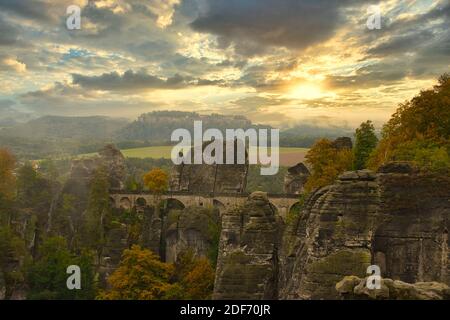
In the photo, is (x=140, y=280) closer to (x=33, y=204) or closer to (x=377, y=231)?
(x=377, y=231)

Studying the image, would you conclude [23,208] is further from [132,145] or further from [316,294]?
[132,145]

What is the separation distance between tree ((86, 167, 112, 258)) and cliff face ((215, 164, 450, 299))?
3693cm

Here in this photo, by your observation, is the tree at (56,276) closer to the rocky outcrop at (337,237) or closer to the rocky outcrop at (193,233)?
the rocky outcrop at (193,233)

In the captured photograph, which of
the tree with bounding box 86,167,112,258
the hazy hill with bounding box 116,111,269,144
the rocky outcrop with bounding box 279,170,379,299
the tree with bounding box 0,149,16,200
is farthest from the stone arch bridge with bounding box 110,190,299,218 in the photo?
the hazy hill with bounding box 116,111,269,144

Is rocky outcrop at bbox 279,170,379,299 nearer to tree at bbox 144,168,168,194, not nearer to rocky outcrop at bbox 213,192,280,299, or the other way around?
rocky outcrop at bbox 213,192,280,299

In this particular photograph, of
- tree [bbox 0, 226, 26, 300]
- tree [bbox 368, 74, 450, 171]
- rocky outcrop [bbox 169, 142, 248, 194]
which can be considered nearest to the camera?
tree [bbox 368, 74, 450, 171]

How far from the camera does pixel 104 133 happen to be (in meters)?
186

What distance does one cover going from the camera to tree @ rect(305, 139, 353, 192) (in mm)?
37094

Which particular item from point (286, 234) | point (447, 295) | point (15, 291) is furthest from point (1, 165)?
point (447, 295)

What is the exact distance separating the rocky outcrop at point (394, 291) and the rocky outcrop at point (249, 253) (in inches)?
296

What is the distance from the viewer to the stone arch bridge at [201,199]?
→ 58000mm

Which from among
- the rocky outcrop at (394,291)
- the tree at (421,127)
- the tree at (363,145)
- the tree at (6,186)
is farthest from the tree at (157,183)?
the rocky outcrop at (394,291)
